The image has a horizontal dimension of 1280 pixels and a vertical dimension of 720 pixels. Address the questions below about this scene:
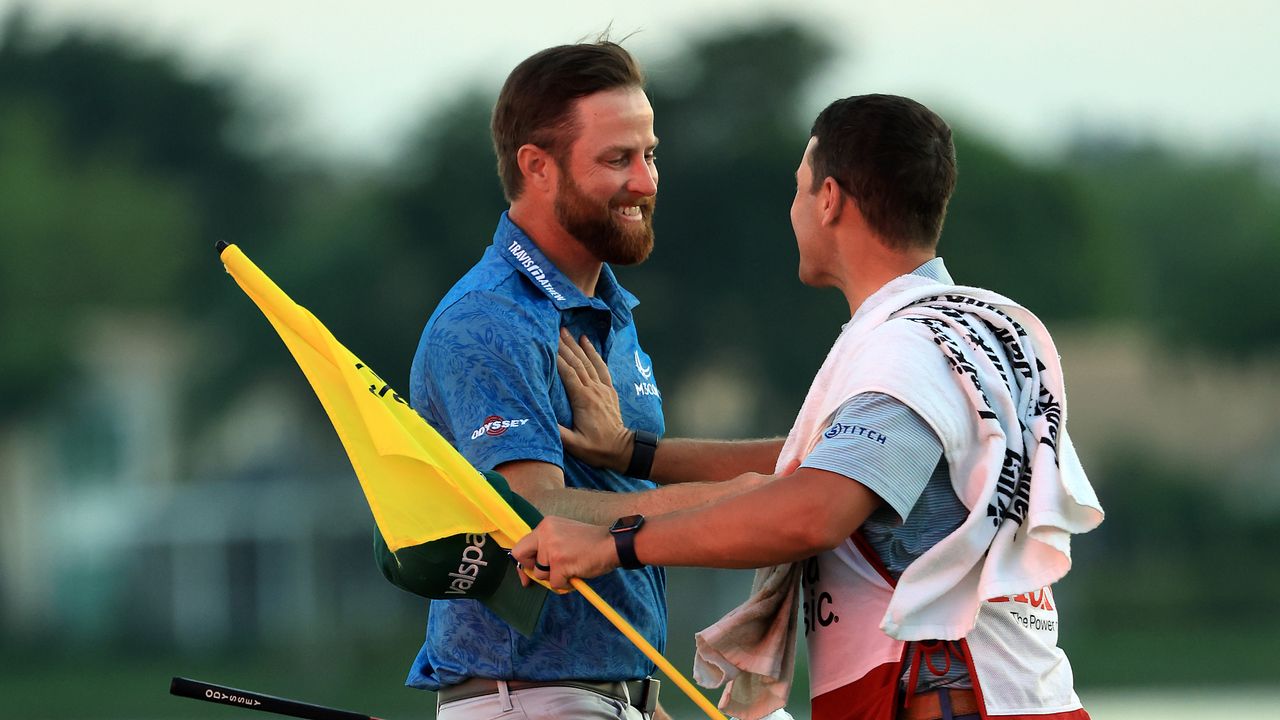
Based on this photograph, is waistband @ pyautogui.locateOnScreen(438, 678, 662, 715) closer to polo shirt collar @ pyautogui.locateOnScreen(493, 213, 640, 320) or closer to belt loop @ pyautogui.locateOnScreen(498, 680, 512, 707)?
belt loop @ pyautogui.locateOnScreen(498, 680, 512, 707)

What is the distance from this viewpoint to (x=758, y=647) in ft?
13.9

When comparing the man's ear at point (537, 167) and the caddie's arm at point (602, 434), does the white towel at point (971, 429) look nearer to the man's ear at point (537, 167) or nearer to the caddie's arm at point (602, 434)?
the caddie's arm at point (602, 434)

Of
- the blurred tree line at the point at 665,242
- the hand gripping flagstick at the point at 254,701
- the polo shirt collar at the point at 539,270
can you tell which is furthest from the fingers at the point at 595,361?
the blurred tree line at the point at 665,242

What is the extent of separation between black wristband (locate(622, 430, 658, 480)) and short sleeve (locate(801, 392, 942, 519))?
1.20 metres

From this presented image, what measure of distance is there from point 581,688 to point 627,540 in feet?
2.72

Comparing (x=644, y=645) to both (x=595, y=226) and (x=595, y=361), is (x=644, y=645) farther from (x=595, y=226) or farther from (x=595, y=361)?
(x=595, y=226)

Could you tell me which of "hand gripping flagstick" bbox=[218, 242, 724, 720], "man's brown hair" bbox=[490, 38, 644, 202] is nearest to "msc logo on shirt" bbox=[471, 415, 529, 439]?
"hand gripping flagstick" bbox=[218, 242, 724, 720]

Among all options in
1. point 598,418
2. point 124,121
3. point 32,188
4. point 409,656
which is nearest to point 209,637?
point 409,656

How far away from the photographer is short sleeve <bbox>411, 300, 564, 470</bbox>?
4.53m

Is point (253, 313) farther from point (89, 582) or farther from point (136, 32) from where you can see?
point (136, 32)

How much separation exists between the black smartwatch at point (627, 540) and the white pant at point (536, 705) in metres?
0.75

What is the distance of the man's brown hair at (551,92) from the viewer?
16.7ft

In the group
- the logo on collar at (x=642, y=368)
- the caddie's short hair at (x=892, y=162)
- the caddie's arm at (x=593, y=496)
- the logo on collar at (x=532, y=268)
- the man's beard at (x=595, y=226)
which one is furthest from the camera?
the logo on collar at (x=642, y=368)

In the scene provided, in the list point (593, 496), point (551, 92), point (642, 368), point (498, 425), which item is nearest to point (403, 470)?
point (498, 425)
